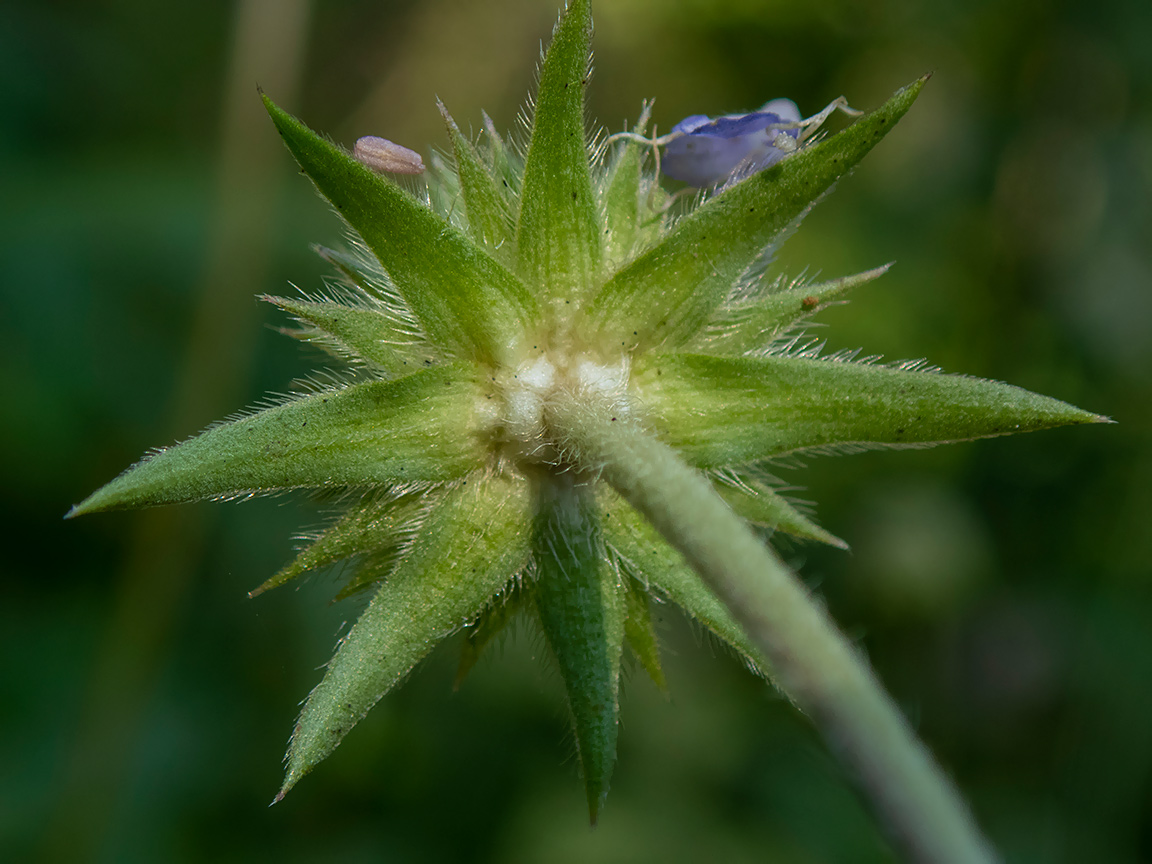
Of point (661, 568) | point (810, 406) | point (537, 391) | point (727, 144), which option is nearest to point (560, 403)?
point (537, 391)

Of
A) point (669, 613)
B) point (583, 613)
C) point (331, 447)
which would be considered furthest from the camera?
point (669, 613)

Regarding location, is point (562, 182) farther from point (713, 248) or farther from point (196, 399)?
point (196, 399)

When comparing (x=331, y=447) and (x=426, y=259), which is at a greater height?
(x=426, y=259)

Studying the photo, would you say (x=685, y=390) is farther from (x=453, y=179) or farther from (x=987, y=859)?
(x=987, y=859)

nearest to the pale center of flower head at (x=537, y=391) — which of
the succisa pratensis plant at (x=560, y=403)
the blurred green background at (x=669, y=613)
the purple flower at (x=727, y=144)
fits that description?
the succisa pratensis plant at (x=560, y=403)

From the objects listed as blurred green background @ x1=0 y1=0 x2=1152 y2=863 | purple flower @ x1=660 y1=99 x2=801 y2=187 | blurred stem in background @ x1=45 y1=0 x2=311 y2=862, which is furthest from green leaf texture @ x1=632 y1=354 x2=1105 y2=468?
blurred stem in background @ x1=45 y1=0 x2=311 y2=862

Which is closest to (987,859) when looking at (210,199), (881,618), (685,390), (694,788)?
(685,390)

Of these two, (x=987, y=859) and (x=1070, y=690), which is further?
(x=1070, y=690)
